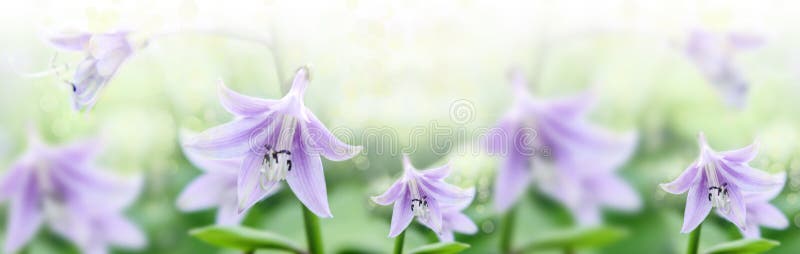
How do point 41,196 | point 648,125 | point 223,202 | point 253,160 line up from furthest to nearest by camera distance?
point 648,125 → point 41,196 → point 223,202 → point 253,160

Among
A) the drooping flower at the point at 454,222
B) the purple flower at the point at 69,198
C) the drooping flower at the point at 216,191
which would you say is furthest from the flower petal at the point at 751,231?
the purple flower at the point at 69,198

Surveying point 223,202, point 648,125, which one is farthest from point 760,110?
point 223,202

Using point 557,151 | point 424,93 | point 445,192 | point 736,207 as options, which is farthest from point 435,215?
point 424,93

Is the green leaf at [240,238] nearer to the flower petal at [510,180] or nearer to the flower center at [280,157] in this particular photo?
the flower center at [280,157]

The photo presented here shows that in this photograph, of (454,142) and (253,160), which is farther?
(454,142)

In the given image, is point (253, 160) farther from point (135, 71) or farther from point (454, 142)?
point (135, 71)

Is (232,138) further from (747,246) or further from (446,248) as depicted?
(747,246)

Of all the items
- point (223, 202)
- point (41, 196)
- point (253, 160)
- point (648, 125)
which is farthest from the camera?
point (648, 125)
